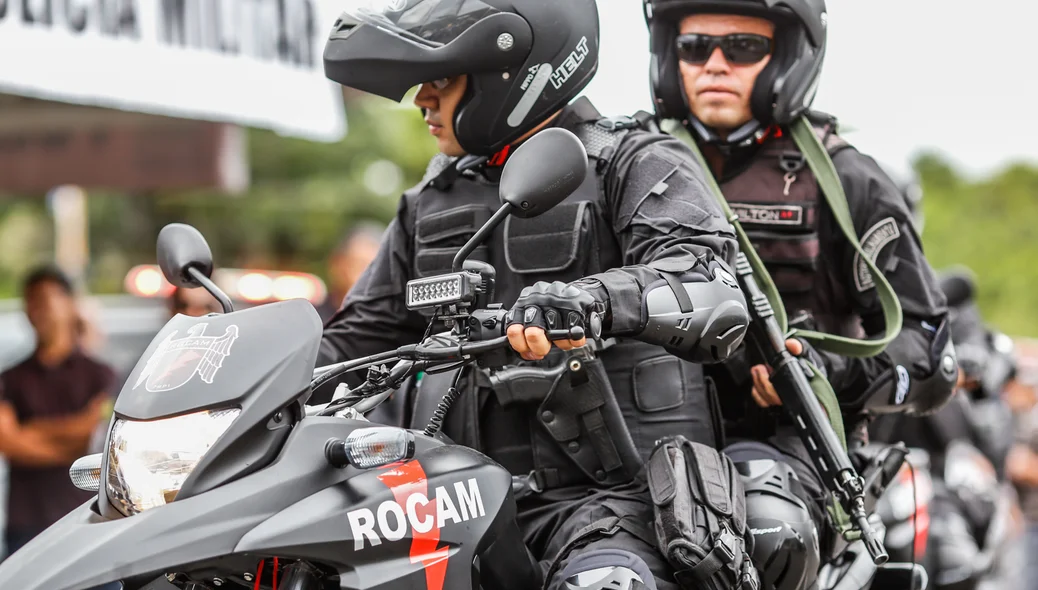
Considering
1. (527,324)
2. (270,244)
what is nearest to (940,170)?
(270,244)

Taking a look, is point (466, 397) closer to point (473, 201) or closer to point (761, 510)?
point (473, 201)

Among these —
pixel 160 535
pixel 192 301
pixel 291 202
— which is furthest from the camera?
pixel 291 202

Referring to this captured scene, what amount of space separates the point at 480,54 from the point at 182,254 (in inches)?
32.2

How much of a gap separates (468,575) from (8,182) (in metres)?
8.21

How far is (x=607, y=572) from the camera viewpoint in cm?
263

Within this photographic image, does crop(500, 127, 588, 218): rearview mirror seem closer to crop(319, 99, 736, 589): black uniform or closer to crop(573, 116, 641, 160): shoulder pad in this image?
crop(319, 99, 736, 589): black uniform

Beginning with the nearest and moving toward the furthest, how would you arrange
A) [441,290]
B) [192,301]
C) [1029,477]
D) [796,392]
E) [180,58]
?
1. [441,290]
2. [796,392]
3. [180,58]
4. [192,301]
5. [1029,477]

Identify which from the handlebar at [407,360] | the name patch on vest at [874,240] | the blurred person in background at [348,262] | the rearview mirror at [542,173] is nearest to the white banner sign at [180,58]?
the blurred person in background at [348,262]

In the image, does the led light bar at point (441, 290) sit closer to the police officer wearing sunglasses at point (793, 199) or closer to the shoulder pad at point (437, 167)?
the shoulder pad at point (437, 167)

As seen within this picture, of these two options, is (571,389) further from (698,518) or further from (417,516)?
(417,516)

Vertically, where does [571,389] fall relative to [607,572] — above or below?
above

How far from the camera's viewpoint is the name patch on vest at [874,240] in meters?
3.95

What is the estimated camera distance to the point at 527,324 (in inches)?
95.9

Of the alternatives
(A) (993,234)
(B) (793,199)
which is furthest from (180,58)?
(A) (993,234)
